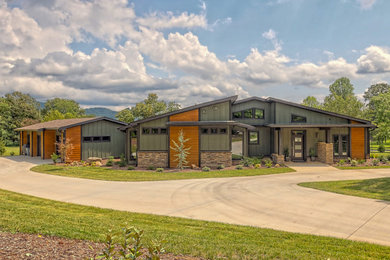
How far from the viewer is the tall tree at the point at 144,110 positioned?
144 feet

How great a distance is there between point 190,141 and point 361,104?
35.6 m

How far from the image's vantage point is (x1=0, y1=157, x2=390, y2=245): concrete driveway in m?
7.81

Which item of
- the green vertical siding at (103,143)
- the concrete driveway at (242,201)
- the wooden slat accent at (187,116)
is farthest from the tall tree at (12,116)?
the concrete driveway at (242,201)

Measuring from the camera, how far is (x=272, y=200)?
34.7 ft

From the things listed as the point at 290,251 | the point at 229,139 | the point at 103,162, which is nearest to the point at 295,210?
the point at 290,251

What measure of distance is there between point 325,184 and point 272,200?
15.1ft

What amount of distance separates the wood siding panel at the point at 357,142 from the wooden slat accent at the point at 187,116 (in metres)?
14.3

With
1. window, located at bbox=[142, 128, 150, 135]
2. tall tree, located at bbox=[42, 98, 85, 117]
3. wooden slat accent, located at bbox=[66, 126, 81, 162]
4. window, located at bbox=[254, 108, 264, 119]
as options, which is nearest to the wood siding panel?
window, located at bbox=[254, 108, 264, 119]

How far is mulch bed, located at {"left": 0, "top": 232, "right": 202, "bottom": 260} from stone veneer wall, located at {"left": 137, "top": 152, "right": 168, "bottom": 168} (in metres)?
14.4

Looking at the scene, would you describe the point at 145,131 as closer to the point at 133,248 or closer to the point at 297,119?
the point at 297,119

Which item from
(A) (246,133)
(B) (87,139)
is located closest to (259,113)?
(A) (246,133)

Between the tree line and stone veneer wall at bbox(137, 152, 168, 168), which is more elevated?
the tree line

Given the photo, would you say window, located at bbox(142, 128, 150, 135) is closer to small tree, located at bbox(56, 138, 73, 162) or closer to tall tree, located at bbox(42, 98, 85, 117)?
small tree, located at bbox(56, 138, 73, 162)

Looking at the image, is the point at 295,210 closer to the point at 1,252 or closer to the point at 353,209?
the point at 353,209
